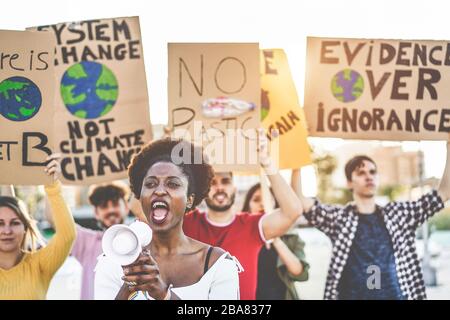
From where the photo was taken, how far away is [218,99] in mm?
3645

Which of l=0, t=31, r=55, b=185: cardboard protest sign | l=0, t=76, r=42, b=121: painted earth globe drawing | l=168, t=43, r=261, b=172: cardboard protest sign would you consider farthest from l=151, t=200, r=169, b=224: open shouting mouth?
l=0, t=76, r=42, b=121: painted earth globe drawing

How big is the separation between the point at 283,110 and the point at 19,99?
126cm

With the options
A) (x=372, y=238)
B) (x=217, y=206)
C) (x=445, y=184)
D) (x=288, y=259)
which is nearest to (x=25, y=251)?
(x=217, y=206)

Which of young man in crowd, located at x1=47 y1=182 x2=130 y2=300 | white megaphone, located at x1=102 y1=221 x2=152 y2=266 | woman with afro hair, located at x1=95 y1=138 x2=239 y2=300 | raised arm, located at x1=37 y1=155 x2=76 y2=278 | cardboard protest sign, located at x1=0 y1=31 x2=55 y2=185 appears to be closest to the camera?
white megaphone, located at x1=102 y1=221 x2=152 y2=266

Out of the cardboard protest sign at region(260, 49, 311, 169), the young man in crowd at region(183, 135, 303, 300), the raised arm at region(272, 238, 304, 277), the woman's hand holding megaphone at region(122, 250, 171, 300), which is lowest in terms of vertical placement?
the raised arm at region(272, 238, 304, 277)

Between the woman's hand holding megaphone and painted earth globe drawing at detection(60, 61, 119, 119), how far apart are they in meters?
0.85

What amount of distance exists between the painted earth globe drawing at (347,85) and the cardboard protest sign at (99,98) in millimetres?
940

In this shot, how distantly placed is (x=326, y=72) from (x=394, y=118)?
0.40 m

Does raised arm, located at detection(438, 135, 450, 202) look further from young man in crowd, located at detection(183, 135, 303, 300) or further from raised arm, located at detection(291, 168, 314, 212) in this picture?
young man in crowd, located at detection(183, 135, 303, 300)

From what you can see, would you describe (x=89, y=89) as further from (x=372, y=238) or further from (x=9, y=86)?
(x=372, y=238)

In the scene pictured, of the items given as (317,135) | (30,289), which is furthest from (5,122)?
(317,135)

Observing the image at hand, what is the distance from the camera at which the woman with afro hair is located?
325 cm

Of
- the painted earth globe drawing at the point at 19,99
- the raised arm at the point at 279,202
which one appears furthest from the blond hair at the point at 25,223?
the raised arm at the point at 279,202
